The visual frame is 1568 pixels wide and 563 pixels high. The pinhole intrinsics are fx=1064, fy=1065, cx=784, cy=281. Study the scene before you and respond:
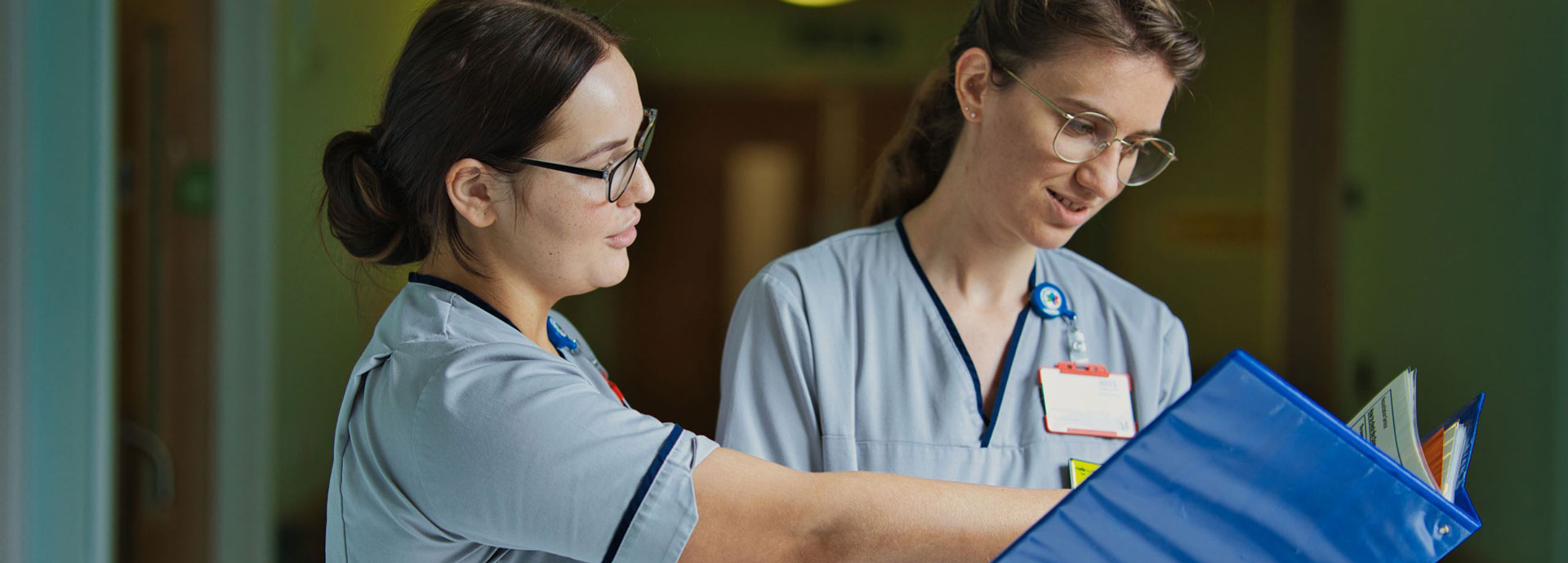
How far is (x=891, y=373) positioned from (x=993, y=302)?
0.19 meters

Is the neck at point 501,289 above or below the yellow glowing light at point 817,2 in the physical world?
below

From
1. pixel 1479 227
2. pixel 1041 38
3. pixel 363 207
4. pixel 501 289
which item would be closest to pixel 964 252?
pixel 1041 38

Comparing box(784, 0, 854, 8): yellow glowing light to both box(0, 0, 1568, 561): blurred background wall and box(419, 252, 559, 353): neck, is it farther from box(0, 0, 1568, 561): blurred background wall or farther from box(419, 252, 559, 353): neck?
box(419, 252, 559, 353): neck

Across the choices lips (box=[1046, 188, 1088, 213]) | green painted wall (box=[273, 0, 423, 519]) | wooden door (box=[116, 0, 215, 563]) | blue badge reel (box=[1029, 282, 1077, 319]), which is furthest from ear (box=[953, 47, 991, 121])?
wooden door (box=[116, 0, 215, 563])

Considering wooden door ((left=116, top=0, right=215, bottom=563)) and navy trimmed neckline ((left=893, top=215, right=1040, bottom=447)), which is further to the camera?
wooden door ((left=116, top=0, right=215, bottom=563))

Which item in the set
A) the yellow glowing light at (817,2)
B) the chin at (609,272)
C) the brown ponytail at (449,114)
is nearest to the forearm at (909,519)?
the chin at (609,272)

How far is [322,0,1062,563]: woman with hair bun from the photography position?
0.84 meters

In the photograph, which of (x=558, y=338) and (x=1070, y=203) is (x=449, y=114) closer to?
(x=558, y=338)

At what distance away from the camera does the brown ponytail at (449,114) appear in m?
0.95

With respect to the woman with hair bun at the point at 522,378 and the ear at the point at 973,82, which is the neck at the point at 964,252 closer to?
the ear at the point at 973,82

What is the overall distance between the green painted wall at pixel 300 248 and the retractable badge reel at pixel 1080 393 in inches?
60.8

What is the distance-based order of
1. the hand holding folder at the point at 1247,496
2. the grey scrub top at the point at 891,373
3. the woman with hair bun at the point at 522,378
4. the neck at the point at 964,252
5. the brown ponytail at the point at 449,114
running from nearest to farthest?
the hand holding folder at the point at 1247,496, the woman with hair bun at the point at 522,378, the brown ponytail at the point at 449,114, the grey scrub top at the point at 891,373, the neck at the point at 964,252

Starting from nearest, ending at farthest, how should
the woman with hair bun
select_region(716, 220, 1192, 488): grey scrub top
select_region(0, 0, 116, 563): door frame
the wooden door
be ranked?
the woman with hair bun → select_region(716, 220, 1192, 488): grey scrub top → select_region(0, 0, 116, 563): door frame → the wooden door

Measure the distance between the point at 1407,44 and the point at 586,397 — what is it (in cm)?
264
